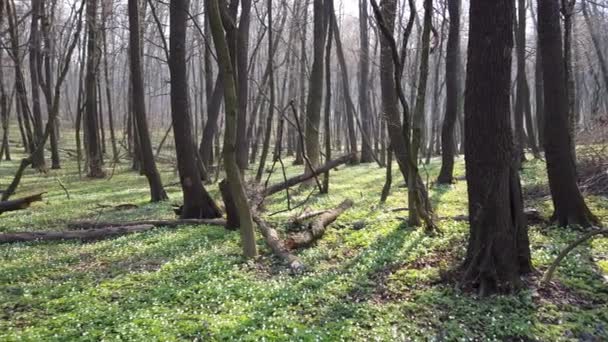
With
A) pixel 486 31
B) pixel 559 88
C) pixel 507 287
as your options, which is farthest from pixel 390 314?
pixel 559 88

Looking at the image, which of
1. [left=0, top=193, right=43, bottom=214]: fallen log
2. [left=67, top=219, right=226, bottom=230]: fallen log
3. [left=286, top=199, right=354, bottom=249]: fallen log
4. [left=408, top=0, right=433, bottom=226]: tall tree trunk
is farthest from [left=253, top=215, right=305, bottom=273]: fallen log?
[left=0, top=193, right=43, bottom=214]: fallen log

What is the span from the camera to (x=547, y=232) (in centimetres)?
883

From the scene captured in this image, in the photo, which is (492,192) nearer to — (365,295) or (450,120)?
(365,295)

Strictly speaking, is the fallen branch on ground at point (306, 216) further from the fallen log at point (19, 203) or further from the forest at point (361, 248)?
the fallen log at point (19, 203)

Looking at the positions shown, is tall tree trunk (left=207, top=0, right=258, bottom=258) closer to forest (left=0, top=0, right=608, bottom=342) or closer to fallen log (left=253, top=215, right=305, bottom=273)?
forest (left=0, top=0, right=608, bottom=342)

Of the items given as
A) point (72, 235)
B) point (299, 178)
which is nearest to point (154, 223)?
point (72, 235)

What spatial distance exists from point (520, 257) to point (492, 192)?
106cm

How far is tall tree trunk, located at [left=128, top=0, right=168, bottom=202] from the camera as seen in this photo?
1388 centimetres

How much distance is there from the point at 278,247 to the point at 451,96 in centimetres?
920

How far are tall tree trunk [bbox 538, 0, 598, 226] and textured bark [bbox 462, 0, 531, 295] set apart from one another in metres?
3.09

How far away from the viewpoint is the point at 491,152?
632 centimetres

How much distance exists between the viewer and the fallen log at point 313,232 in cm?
885

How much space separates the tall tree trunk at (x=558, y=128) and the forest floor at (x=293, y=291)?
19.5 inches

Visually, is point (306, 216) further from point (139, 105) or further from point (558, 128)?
point (139, 105)
